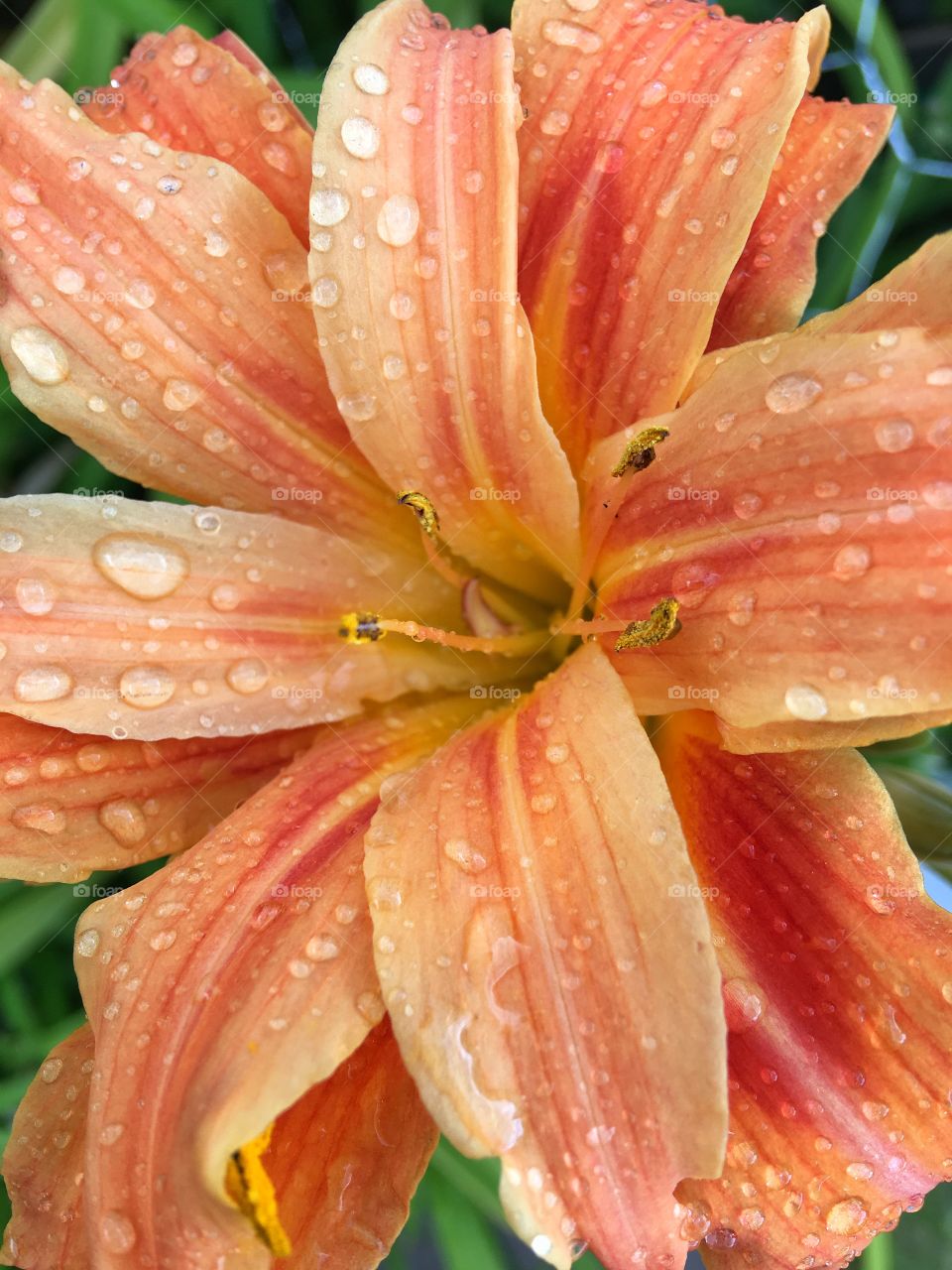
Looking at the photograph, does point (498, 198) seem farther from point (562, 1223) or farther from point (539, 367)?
point (562, 1223)

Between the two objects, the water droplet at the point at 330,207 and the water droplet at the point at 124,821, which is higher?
the water droplet at the point at 330,207

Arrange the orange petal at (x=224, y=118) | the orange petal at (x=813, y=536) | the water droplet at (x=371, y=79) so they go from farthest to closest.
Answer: the orange petal at (x=224, y=118) < the water droplet at (x=371, y=79) < the orange petal at (x=813, y=536)

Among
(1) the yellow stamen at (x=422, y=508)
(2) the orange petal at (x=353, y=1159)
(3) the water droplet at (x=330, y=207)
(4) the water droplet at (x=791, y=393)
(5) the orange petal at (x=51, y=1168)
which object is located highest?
(3) the water droplet at (x=330, y=207)

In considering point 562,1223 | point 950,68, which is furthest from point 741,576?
point 950,68

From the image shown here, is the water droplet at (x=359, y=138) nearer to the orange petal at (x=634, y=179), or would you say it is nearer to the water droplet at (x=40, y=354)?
the orange petal at (x=634, y=179)

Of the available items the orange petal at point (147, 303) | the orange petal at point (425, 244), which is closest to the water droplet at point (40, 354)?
the orange petal at point (147, 303)

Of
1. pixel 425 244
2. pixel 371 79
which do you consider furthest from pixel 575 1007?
pixel 371 79

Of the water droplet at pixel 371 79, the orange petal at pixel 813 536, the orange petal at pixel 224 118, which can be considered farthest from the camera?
the orange petal at pixel 224 118

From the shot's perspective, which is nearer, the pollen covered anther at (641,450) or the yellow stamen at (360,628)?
the pollen covered anther at (641,450)
